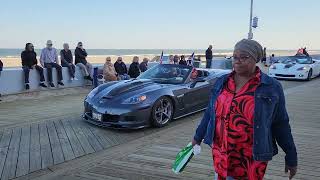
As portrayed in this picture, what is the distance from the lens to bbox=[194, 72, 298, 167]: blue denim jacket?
2.77 metres

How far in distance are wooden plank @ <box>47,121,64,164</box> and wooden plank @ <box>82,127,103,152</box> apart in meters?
0.53

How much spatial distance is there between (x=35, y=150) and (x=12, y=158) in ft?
1.53

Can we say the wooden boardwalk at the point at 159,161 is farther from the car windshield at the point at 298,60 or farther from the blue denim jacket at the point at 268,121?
the car windshield at the point at 298,60

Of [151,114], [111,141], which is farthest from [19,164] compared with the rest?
[151,114]

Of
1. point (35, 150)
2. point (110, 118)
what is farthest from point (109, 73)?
point (35, 150)

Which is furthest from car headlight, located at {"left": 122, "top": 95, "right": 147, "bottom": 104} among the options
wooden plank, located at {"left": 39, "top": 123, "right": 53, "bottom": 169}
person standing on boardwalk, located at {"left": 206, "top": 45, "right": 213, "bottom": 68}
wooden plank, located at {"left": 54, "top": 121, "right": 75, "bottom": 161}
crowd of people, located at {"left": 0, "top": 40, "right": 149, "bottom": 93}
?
person standing on boardwalk, located at {"left": 206, "top": 45, "right": 213, "bottom": 68}

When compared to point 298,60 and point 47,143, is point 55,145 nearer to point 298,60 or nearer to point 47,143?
point 47,143

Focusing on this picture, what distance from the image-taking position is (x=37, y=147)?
245 inches

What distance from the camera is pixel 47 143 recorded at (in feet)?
21.3

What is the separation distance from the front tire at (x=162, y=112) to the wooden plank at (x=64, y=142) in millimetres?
1755

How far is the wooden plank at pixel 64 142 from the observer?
19.3 feet

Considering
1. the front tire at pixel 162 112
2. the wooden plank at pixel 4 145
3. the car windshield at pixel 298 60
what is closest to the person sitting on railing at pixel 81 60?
the front tire at pixel 162 112

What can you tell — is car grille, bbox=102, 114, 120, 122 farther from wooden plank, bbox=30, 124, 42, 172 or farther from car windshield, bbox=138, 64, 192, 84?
car windshield, bbox=138, 64, 192, 84

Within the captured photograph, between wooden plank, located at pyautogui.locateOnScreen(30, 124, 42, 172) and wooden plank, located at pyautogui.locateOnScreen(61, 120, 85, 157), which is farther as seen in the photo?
wooden plank, located at pyautogui.locateOnScreen(61, 120, 85, 157)
